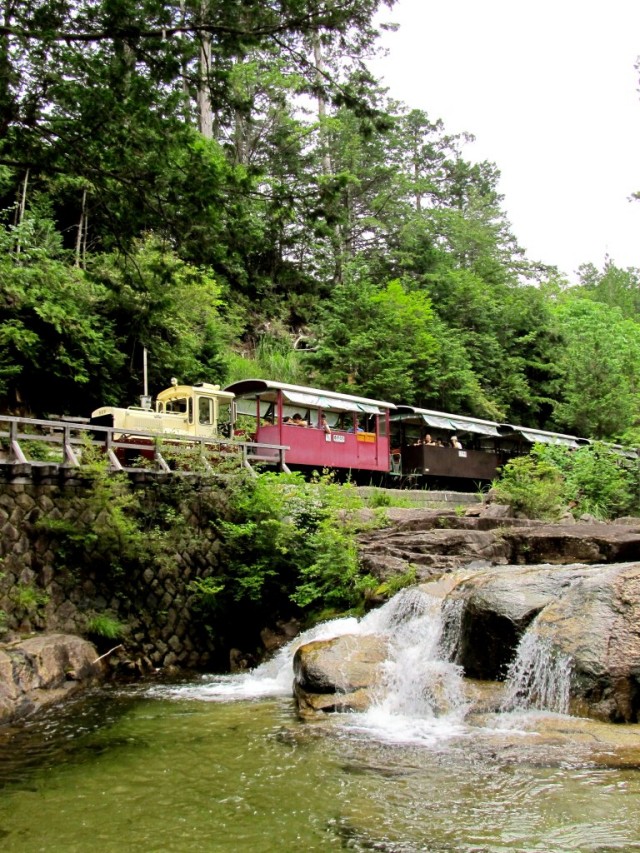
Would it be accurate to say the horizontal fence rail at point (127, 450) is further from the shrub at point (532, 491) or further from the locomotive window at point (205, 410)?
the shrub at point (532, 491)

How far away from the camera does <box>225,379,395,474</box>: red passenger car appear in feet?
62.5

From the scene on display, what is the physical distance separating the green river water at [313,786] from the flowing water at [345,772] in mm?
20

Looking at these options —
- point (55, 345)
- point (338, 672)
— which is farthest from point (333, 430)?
point (338, 672)

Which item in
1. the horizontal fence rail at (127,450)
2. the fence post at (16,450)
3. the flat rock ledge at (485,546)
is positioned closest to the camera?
the fence post at (16,450)

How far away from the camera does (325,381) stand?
2902cm

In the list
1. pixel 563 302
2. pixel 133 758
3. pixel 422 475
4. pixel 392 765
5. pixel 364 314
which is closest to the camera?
pixel 392 765

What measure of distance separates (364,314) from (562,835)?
27.5 meters

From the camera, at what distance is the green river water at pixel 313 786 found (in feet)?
17.2

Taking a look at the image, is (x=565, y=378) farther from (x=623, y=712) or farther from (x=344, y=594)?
(x=623, y=712)

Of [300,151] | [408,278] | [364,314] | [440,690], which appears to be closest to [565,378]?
[408,278]

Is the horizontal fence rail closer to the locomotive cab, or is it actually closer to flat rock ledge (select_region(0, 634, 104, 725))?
the locomotive cab

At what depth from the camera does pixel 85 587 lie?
12633 mm

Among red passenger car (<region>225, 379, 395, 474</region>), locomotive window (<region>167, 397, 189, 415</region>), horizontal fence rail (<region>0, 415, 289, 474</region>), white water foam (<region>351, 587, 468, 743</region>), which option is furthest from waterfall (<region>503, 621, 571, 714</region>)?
locomotive window (<region>167, 397, 189, 415</region>)

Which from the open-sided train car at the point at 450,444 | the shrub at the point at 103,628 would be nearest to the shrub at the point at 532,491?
the open-sided train car at the point at 450,444
